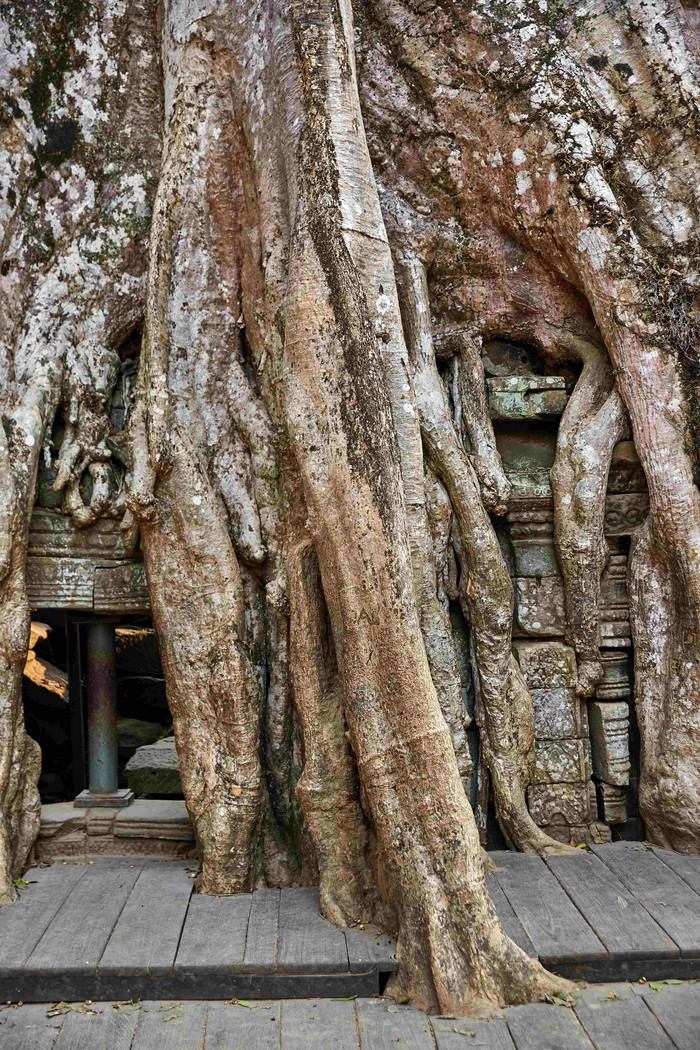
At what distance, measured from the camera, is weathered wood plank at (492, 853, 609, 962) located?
2.82 meters

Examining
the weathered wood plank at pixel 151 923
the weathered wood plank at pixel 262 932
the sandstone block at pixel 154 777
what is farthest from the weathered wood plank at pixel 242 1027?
the sandstone block at pixel 154 777

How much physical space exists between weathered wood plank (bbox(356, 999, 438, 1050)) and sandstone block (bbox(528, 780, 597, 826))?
1390mm

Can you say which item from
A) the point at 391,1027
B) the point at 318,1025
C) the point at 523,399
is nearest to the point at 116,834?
the point at 318,1025

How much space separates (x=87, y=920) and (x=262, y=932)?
65cm

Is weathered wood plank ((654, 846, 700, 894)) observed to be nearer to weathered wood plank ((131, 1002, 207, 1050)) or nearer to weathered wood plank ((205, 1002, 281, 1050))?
weathered wood plank ((205, 1002, 281, 1050))

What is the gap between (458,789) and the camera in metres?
2.85

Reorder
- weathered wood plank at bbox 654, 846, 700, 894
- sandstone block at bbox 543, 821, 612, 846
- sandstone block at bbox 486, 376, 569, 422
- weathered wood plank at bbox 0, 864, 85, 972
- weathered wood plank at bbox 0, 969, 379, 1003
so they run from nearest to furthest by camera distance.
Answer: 1. weathered wood plank at bbox 0, 969, 379, 1003
2. weathered wood plank at bbox 0, 864, 85, 972
3. weathered wood plank at bbox 654, 846, 700, 894
4. sandstone block at bbox 543, 821, 612, 846
5. sandstone block at bbox 486, 376, 569, 422

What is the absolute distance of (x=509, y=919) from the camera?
9.96 ft

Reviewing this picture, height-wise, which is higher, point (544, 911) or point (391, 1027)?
point (544, 911)

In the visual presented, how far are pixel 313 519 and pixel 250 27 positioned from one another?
209 centimetres

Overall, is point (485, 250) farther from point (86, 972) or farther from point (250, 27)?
point (86, 972)

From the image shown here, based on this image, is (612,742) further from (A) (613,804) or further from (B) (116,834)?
(B) (116,834)

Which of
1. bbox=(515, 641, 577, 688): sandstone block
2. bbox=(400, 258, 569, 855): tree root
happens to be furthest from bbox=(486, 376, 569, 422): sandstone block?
bbox=(515, 641, 577, 688): sandstone block

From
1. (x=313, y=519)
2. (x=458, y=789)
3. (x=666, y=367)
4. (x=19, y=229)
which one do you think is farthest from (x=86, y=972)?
(x=666, y=367)
